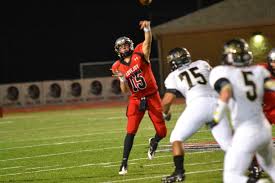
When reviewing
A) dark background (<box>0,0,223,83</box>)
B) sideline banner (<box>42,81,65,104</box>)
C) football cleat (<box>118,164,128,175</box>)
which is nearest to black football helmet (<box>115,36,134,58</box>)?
football cleat (<box>118,164,128,175</box>)

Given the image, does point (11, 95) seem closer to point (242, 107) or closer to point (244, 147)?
point (242, 107)

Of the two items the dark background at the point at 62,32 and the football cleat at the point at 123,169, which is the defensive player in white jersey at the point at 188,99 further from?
the dark background at the point at 62,32

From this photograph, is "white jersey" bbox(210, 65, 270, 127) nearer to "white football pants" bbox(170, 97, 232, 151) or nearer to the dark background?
"white football pants" bbox(170, 97, 232, 151)

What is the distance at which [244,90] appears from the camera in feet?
24.1

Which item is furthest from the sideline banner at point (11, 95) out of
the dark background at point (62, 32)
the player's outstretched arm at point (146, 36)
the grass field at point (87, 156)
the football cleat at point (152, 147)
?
the player's outstretched arm at point (146, 36)

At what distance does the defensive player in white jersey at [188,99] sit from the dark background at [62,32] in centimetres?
3912

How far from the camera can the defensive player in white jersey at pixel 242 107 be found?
285 inches

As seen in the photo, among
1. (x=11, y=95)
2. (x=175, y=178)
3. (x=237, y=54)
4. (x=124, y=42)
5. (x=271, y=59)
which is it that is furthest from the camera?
(x=11, y=95)

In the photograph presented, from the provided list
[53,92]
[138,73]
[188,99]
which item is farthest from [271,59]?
[53,92]

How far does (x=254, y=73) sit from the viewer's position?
7.47 m

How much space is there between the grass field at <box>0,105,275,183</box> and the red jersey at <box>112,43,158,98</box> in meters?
1.18

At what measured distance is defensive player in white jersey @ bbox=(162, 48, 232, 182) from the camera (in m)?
8.98

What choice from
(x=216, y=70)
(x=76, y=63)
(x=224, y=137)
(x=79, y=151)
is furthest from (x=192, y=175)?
(x=76, y=63)

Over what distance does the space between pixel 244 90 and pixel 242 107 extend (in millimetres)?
177
